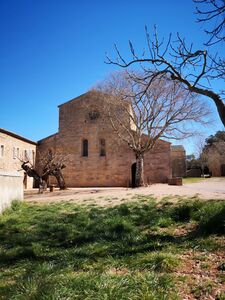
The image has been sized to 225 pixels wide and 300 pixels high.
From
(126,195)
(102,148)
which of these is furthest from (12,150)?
(126,195)

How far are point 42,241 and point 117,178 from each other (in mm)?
25743

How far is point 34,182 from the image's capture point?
1366 inches

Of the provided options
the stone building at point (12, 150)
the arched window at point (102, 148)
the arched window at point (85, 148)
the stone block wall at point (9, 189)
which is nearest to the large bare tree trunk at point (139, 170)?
the arched window at point (102, 148)

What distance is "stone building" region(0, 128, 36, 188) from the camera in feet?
91.1

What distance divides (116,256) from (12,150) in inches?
1024

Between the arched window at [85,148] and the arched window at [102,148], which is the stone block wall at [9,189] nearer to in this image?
the arched window at [102,148]

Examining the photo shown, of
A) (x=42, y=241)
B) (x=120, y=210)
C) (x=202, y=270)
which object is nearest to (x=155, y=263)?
(x=202, y=270)

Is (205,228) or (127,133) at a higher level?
(127,133)

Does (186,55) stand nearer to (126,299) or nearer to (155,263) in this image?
(155,263)

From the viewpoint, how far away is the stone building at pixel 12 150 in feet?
91.1

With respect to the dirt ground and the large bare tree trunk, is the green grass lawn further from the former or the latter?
the large bare tree trunk

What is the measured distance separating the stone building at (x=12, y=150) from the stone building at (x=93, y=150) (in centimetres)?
356

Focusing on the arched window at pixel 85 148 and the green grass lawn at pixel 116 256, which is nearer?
the green grass lawn at pixel 116 256

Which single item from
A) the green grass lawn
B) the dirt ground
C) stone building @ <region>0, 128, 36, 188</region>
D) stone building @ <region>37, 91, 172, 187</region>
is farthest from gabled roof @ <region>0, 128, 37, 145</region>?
the green grass lawn
